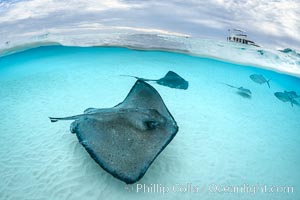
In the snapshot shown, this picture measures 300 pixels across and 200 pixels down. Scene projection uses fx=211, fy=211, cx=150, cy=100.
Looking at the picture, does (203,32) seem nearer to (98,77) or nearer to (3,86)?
(98,77)

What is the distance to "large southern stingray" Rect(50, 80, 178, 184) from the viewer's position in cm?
338

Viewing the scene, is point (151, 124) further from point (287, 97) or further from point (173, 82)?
point (287, 97)

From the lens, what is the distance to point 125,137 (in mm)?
3902

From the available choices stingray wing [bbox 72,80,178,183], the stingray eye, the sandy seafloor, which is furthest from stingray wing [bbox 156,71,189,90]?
the stingray eye

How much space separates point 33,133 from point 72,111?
155 cm

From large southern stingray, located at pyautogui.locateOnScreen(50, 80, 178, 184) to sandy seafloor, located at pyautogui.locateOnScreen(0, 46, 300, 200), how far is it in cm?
86

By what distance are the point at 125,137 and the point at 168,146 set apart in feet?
5.70

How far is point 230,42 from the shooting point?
14.0 metres

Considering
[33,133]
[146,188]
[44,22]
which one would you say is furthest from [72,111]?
[44,22]

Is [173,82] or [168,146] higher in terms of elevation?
[168,146]

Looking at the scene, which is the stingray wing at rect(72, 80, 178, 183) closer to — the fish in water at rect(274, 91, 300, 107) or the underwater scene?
the underwater scene

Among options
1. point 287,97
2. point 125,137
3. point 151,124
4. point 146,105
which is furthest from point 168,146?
point 287,97

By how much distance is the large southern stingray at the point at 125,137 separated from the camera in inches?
133

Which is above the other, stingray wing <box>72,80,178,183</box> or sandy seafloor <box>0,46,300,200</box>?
stingray wing <box>72,80,178,183</box>
